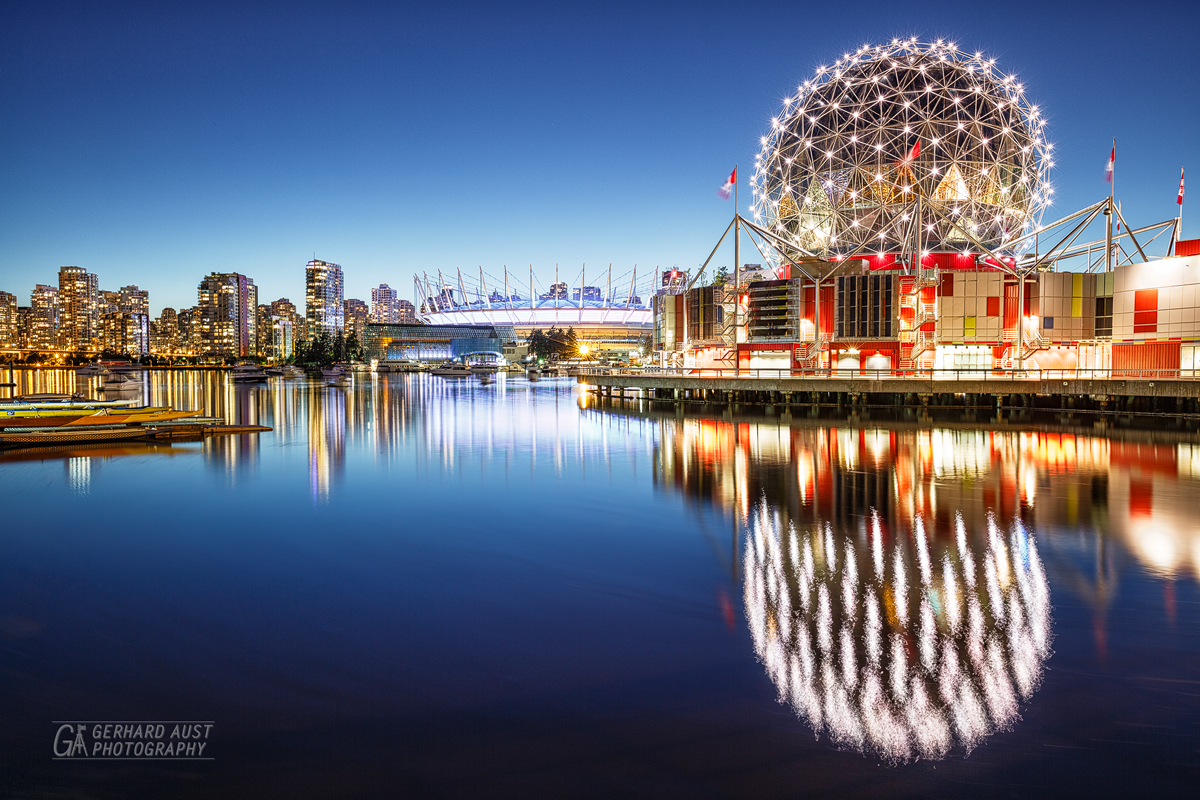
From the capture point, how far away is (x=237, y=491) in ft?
49.6

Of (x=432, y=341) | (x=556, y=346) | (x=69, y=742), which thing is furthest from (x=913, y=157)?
(x=432, y=341)

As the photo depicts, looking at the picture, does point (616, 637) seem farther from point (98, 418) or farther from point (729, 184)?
point (729, 184)

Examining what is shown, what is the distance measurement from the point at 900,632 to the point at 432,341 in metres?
168

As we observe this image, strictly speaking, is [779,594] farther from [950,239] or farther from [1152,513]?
[950,239]

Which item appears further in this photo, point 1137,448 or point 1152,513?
point 1137,448

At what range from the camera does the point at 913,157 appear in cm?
4191

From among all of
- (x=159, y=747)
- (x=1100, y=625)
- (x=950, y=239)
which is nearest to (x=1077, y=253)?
(x=950, y=239)

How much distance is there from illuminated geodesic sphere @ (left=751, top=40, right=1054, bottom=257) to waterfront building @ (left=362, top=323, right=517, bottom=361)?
123 m

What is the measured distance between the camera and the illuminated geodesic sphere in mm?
45000

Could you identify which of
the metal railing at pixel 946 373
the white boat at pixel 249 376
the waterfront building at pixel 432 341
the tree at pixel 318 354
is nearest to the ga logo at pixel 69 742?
the metal railing at pixel 946 373

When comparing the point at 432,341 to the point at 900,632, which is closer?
the point at 900,632

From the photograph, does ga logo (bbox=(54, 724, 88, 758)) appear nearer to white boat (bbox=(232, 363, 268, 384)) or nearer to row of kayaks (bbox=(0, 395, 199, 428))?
row of kayaks (bbox=(0, 395, 199, 428))

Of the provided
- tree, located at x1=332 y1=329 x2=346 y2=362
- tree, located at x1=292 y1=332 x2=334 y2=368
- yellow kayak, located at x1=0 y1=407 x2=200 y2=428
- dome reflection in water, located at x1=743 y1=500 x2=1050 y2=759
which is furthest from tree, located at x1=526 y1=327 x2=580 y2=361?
dome reflection in water, located at x1=743 y1=500 x2=1050 y2=759

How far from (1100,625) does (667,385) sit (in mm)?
34037
